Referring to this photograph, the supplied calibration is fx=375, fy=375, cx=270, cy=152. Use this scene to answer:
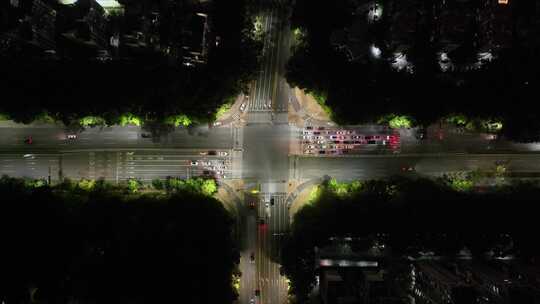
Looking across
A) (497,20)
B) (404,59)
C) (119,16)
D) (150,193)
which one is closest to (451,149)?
(404,59)

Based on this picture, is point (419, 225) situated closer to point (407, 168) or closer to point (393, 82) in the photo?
point (407, 168)

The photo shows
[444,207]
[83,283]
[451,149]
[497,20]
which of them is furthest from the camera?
[451,149]

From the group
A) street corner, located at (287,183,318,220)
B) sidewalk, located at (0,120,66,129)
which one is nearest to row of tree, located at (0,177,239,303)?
sidewalk, located at (0,120,66,129)

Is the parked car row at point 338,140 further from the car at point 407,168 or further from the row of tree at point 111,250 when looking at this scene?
the row of tree at point 111,250

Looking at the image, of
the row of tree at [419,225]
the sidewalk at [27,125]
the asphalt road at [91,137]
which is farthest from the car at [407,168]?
the sidewalk at [27,125]

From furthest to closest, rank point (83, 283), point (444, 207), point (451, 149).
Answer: point (451, 149), point (444, 207), point (83, 283)

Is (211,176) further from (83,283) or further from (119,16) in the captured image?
(119,16)

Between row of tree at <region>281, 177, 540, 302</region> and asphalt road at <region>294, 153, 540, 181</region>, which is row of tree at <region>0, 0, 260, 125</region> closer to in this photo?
asphalt road at <region>294, 153, 540, 181</region>
